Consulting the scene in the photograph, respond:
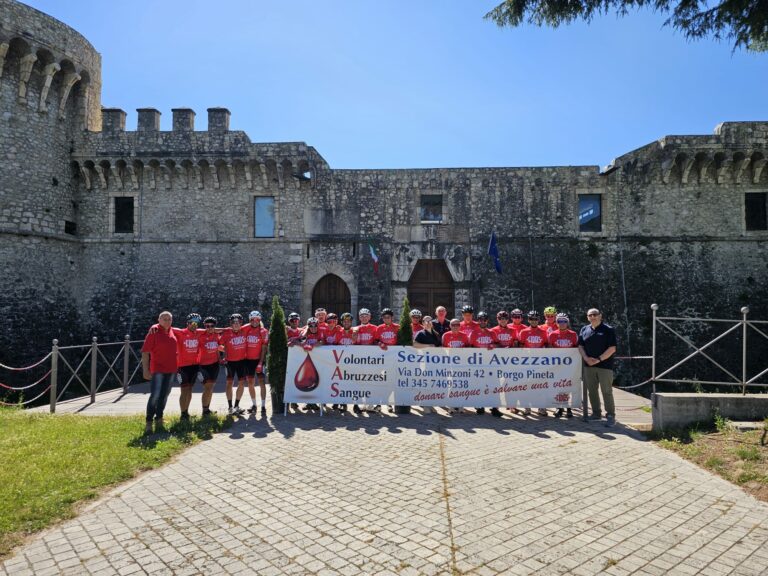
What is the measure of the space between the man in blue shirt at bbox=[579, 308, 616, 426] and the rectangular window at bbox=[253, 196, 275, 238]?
12340 millimetres

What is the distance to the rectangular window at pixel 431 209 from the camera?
1631 cm

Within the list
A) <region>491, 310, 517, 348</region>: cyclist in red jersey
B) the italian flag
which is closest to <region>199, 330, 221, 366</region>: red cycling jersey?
<region>491, 310, 517, 348</region>: cyclist in red jersey

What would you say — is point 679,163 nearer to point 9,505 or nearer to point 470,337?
point 470,337

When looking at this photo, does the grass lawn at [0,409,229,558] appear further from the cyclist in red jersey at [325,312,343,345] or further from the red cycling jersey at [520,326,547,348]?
the red cycling jersey at [520,326,547,348]

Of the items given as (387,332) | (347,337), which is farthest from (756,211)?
(347,337)

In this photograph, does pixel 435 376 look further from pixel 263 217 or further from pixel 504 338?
pixel 263 217

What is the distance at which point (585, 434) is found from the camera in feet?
22.5

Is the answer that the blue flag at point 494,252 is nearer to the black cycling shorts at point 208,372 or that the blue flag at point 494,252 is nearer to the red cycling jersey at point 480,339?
the red cycling jersey at point 480,339

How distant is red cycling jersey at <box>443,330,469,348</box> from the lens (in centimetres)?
840

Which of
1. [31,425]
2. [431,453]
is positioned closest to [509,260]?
[431,453]

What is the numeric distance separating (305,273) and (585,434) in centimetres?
1173

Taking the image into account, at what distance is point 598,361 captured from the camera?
7684 millimetres

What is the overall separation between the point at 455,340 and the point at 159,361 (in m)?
5.21

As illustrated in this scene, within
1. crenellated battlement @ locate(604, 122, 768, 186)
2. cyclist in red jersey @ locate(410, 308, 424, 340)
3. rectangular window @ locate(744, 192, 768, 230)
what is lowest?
cyclist in red jersey @ locate(410, 308, 424, 340)
